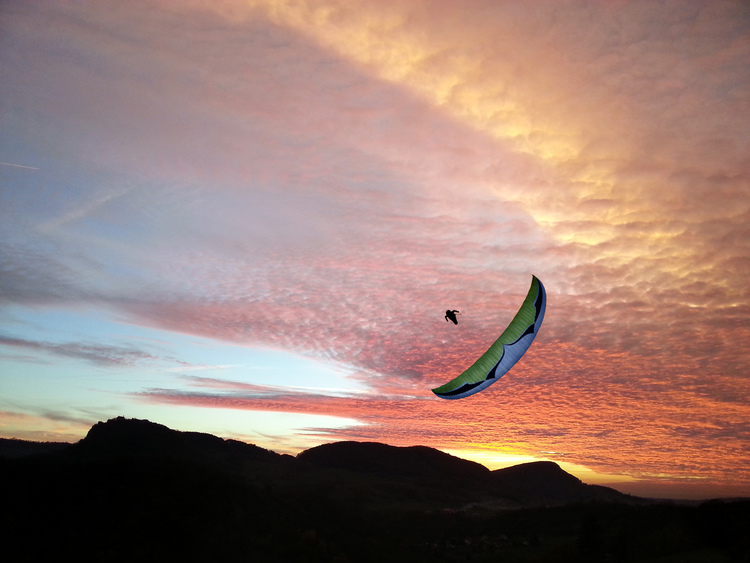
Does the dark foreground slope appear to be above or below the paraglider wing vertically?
below

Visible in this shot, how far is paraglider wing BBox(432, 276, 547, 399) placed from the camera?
27.6 metres

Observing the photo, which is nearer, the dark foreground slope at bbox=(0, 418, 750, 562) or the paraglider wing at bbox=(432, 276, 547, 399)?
the paraglider wing at bbox=(432, 276, 547, 399)

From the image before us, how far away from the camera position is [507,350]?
27.7m

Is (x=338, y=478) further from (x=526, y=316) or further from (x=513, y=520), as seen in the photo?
(x=526, y=316)

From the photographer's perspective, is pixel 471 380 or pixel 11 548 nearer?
pixel 471 380

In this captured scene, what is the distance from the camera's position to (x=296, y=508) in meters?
91.8

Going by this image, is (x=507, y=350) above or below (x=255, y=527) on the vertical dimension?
above

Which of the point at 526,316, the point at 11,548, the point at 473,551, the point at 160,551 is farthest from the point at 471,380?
the point at 473,551

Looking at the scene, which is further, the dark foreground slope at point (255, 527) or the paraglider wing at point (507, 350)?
the dark foreground slope at point (255, 527)

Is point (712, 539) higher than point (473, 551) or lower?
higher

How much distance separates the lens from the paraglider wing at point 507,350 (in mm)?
27578

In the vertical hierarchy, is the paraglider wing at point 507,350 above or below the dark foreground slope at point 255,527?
above

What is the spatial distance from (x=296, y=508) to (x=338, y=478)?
96751 mm

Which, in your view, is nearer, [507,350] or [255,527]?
[507,350]
